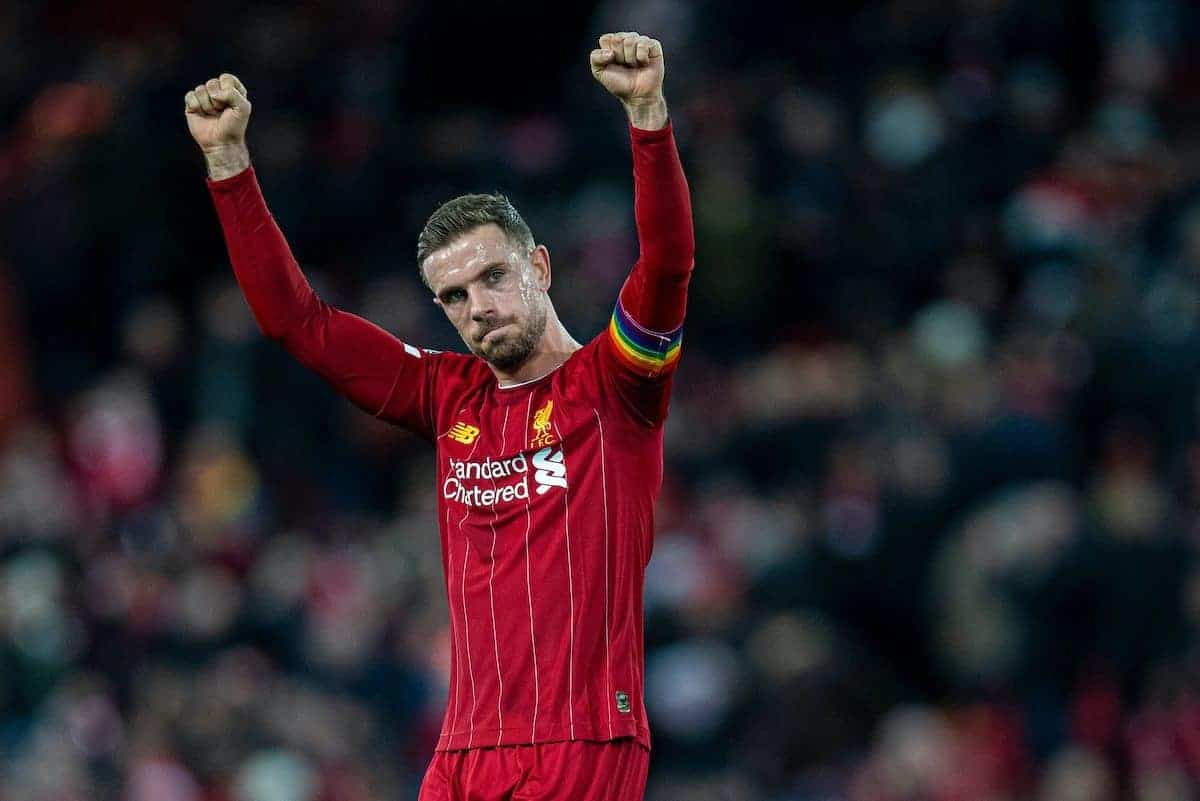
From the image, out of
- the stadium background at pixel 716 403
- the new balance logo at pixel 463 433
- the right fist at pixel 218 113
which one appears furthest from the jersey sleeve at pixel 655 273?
the stadium background at pixel 716 403

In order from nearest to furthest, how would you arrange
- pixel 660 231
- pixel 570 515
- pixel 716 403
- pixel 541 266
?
pixel 660 231
pixel 570 515
pixel 541 266
pixel 716 403

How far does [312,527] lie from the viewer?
1154 cm

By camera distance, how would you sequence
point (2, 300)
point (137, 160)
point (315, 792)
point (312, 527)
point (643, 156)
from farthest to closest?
point (2, 300), point (137, 160), point (312, 527), point (315, 792), point (643, 156)

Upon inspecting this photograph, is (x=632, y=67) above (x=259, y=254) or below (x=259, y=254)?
above

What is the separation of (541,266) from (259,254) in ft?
2.47

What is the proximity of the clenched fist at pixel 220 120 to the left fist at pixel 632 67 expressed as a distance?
107 centimetres

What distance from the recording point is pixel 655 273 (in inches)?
178

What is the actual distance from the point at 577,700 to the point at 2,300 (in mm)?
10325

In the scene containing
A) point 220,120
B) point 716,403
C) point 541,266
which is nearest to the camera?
point 541,266

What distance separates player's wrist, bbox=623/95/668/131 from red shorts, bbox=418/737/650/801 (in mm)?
1430

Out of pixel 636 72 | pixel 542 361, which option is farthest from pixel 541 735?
pixel 636 72

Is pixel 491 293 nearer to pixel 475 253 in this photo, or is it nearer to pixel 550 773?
pixel 475 253

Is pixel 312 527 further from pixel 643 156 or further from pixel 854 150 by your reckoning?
pixel 643 156

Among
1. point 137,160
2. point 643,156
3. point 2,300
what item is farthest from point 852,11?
point 643,156
